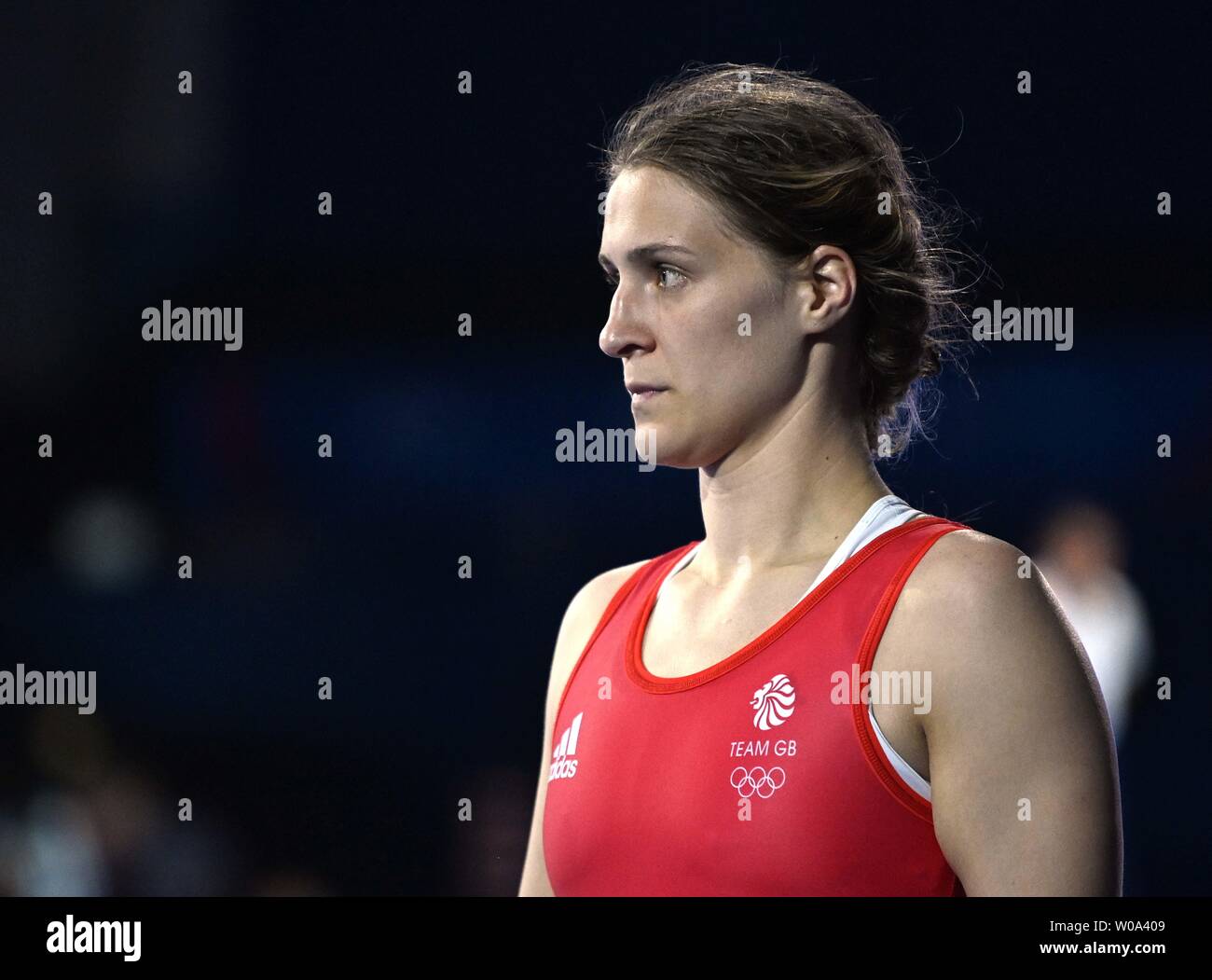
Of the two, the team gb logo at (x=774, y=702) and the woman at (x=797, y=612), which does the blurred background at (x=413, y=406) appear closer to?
the woman at (x=797, y=612)

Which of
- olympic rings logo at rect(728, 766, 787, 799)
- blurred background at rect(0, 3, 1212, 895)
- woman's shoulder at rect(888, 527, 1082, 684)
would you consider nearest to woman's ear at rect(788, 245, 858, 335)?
woman's shoulder at rect(888, 527, 1082, 684)

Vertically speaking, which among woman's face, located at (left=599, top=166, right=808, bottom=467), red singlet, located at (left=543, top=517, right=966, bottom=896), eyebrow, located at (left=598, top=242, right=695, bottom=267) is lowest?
red singlet, located at (left=543, top=517, right=966, bottom=896)

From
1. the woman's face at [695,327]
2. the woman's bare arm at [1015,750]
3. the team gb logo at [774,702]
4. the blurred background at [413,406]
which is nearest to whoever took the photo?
the woman's bare arm at [1015,750]

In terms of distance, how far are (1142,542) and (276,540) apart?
2.36 meters

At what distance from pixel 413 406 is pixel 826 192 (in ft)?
8.16

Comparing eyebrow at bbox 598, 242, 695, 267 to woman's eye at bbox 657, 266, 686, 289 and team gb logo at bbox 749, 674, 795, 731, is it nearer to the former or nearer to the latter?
woman's eye at bbox 657, 266, 686, 289

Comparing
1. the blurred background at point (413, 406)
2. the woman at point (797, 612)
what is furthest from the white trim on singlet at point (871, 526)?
the blurred background at point (413, 406)

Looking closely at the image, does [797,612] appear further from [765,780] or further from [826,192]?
[826,192]

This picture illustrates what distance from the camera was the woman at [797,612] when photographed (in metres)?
1.37

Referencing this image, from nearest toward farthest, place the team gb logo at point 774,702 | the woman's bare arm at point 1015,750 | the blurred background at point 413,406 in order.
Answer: the woman's bare arm at point 1015,750, the team gb logo at point 774,702, the blurred background at point 413,406

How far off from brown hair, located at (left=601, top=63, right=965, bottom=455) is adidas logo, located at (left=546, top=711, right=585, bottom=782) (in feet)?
1.68

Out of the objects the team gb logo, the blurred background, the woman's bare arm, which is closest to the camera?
the woman's bare arm

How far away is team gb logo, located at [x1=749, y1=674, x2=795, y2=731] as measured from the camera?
147 centimetres
